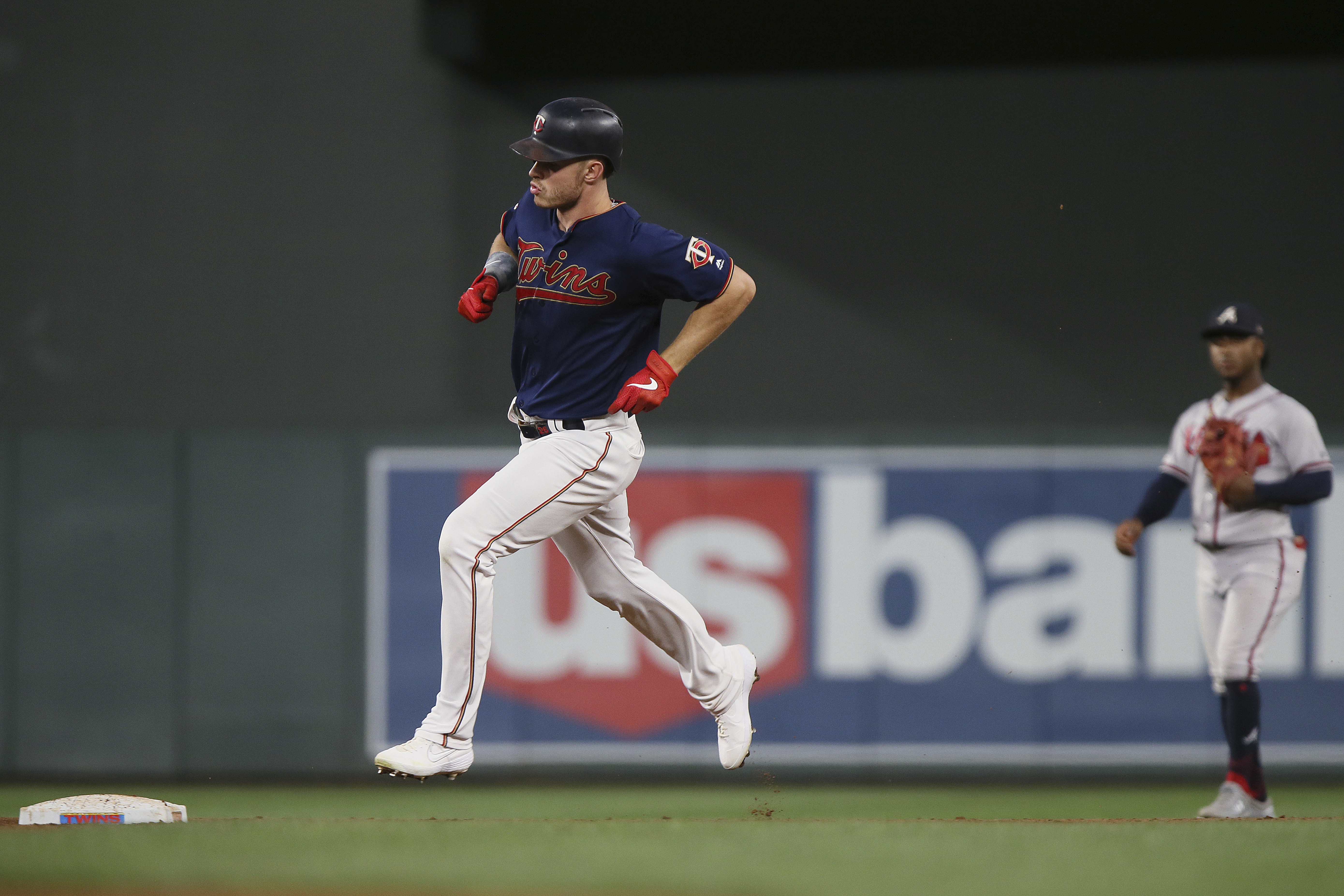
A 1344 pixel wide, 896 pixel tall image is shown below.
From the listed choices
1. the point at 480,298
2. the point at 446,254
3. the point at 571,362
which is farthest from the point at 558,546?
the point at 446,254

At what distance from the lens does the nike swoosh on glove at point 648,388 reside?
152 inches

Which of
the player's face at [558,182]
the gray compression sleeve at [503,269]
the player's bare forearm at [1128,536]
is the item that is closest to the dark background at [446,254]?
the player's bare forearm at [1128,536]

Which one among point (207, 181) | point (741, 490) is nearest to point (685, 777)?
point (741, 490)

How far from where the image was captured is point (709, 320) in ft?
13.1

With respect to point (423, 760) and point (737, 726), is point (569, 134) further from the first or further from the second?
point (737, 726)

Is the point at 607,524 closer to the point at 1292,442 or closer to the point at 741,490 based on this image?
the point at 1292,442

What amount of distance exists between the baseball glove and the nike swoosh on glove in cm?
225

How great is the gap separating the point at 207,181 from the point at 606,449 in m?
4.35

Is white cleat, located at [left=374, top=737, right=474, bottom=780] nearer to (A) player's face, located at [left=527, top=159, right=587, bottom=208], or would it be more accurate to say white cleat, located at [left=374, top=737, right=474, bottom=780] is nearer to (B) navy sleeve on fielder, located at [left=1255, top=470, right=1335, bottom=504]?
(A) player's face, located at [left=527, top=159, right=587, bottom=208]

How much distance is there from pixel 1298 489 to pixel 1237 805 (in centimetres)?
112

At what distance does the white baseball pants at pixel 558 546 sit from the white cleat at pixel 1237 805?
6.89 feet

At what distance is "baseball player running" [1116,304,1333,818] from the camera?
507cm

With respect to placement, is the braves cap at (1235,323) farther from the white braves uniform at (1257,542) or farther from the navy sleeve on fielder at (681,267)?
the navy sleeve on fielder at (681,267)

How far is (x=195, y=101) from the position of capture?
7.47 meters
